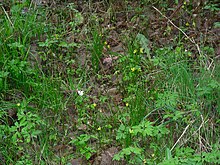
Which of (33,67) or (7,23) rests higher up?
(7,23)

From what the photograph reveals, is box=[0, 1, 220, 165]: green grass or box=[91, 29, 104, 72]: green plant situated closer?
box=[0, 1, 220, 165]: green grass

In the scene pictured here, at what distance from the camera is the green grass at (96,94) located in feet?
10.0

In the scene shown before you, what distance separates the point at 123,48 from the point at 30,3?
1.19 metres

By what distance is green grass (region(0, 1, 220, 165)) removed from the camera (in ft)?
10.0

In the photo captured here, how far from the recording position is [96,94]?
376 cm

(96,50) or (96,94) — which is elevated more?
(96,50)

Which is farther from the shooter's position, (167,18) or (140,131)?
(167,18)

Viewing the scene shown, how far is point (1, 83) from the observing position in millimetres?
3492

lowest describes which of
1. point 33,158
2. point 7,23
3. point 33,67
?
point 33,158

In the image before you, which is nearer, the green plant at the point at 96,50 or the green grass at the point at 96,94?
the green grass at the point at 96,94

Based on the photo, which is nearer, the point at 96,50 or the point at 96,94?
the point at 96,94

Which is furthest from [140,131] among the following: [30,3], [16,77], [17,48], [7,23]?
[30,3]

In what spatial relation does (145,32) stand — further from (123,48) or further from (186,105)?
(186,105)

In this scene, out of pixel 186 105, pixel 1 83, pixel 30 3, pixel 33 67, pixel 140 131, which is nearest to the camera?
pixel 140 131
